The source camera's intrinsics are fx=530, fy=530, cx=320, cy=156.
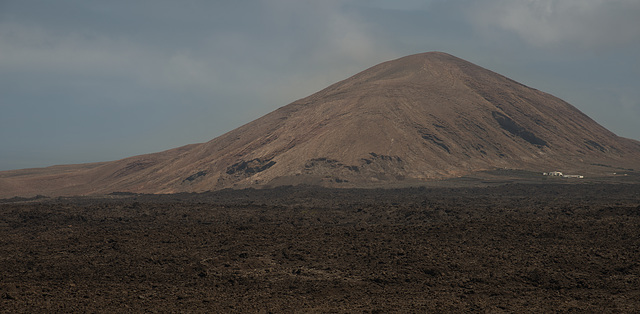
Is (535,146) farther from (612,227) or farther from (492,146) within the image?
(612,227)

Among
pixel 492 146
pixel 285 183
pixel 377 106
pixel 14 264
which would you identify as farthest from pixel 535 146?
pixel 14 264

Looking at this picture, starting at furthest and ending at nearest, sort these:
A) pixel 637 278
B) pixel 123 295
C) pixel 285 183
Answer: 1. pixel 285 183
2. pixel 637 278
3. pixel 123 295

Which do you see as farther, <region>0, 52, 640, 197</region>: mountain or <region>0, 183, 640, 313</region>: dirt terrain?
<region>0, 52, 640, 197</region>: mountain

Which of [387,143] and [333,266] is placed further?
[387,143]

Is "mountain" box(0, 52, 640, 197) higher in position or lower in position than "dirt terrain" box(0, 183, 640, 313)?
higher

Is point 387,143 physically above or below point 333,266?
above
